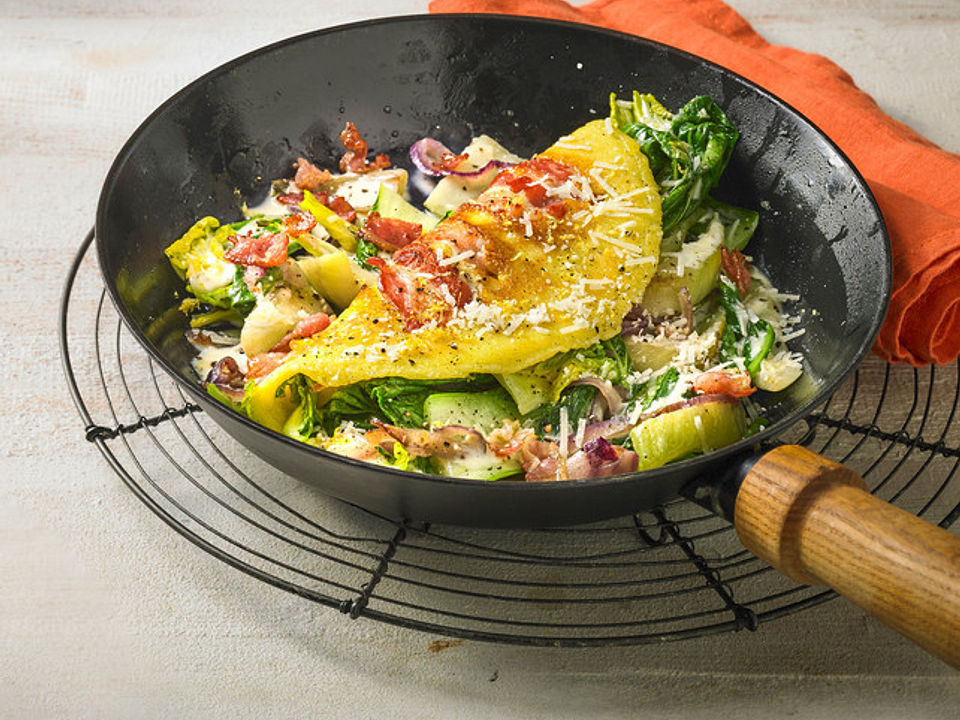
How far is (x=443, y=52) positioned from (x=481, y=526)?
6.38ft

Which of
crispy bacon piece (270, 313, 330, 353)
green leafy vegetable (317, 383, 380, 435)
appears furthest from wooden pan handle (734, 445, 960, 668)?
crispy bacon piece (270, 313, 330, 353)

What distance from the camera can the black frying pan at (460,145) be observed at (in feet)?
8.20

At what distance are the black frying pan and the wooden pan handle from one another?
2 cm

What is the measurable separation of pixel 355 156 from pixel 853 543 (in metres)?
2.30

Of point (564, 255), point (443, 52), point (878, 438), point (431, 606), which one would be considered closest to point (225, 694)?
point (431, 606)

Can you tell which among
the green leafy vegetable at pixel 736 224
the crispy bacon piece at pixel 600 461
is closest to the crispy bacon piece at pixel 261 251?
the crispy bacon piece at pixel 600 461

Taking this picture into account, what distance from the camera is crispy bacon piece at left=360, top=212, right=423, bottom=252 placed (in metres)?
3.43

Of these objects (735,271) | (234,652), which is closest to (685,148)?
(735,271)

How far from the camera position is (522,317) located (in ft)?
9.66

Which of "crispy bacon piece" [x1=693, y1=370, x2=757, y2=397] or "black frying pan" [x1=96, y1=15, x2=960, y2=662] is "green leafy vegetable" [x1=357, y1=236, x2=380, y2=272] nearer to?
"black frying pan" [x1=96, y1=15, x2=960, y2=662]

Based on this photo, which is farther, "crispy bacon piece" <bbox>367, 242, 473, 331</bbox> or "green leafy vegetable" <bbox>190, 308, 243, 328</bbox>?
"green leafy vegetable" <bbox>190, 308, 243, 328</bbox>

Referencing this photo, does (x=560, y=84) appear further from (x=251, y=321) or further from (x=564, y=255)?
(x=251, y=321)

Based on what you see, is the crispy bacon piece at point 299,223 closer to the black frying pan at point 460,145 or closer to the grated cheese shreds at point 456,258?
the black frying pan at point 460,145

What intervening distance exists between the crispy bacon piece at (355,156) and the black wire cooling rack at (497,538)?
0.96 meters
